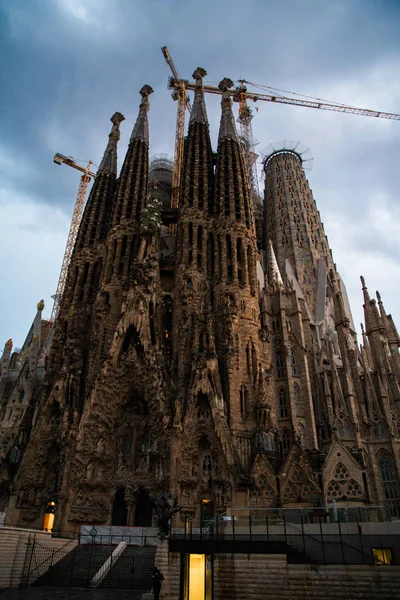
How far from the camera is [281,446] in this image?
2969cm

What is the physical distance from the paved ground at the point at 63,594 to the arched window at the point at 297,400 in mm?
18360

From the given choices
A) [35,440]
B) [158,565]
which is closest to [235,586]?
[158,565]

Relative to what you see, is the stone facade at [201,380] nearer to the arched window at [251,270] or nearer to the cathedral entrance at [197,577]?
the arched window at [251,270]

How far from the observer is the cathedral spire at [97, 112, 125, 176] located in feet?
152

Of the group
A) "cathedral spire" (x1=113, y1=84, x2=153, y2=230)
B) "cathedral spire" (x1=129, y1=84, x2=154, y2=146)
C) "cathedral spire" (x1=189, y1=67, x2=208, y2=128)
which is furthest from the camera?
"cathedral spire" (x1=129, y1=84, x2=154, y2=146)

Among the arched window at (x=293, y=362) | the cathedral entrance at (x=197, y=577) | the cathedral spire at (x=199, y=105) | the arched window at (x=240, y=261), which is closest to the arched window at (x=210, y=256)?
the arched window at (x=240, y=261)

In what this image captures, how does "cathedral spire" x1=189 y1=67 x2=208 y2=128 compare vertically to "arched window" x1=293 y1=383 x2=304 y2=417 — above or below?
above

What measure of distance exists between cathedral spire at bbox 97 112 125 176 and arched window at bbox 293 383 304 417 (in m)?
30.1

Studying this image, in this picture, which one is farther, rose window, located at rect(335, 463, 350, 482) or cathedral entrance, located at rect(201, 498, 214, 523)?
rose window, located at rect(335, 463, 350, 482)

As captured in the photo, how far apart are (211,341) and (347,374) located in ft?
37.2

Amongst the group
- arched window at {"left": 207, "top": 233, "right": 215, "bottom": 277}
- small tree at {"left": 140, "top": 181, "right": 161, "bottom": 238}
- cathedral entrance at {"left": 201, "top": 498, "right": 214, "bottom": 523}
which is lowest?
cathedral entrance at {"left": 201, "top": 498, "right": 214, "bottom": 523}

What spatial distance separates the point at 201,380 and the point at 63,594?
14.2 metres

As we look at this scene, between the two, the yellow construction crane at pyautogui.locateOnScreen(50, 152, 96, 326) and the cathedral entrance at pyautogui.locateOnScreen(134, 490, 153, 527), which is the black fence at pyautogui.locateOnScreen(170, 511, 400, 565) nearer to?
the cathedral entrance at pyautogui.locateOnScreen(134, 490, 153, 527)

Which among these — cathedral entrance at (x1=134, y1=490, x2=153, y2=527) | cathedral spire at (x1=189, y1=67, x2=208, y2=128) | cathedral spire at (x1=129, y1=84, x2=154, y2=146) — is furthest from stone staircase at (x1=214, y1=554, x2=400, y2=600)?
cathedral spire at (x1=129, y1=84, x2=154, y2=146)
